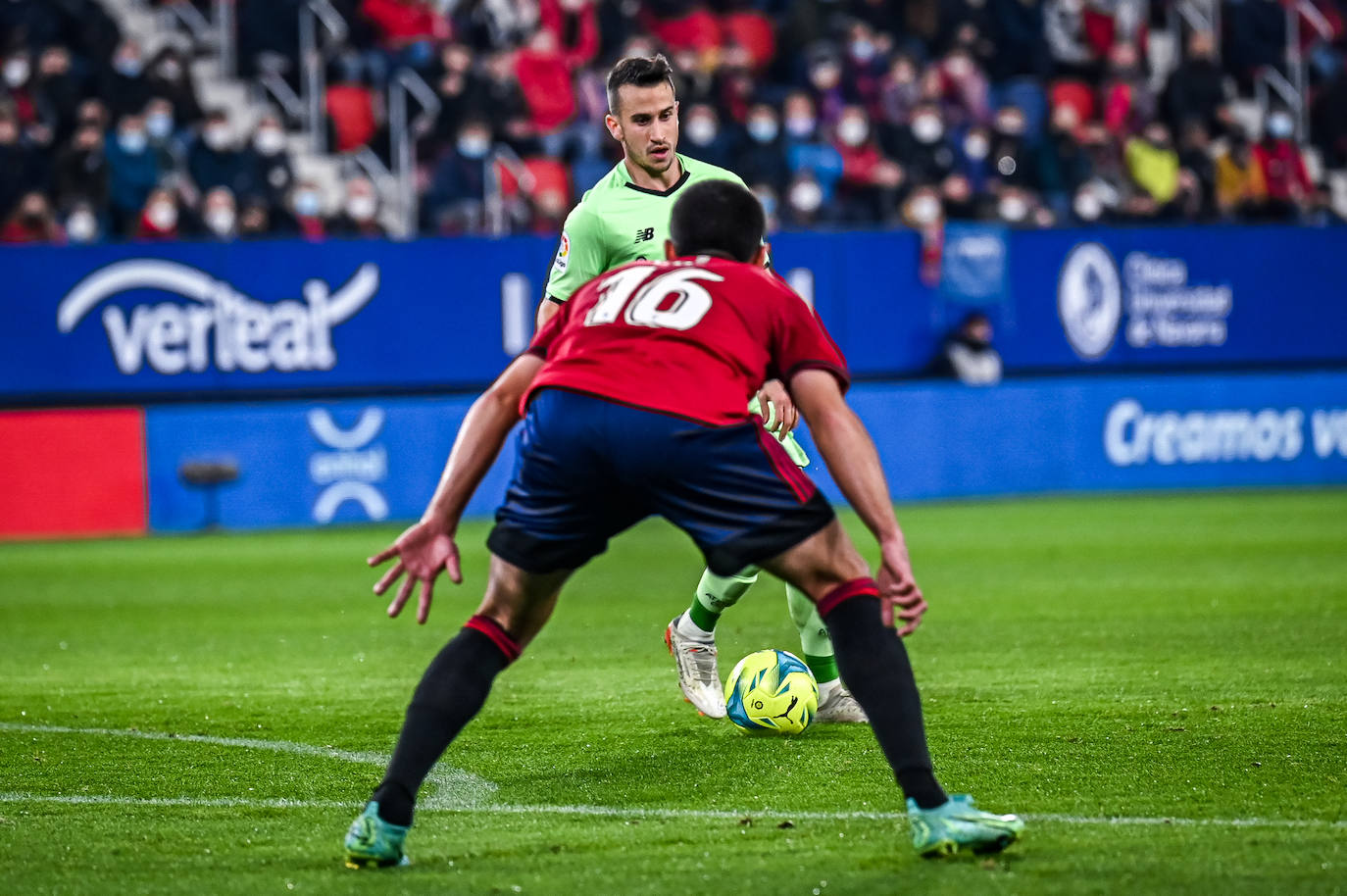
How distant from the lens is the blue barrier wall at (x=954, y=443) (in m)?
16.9

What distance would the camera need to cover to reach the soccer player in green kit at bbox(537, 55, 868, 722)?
6.79 metres

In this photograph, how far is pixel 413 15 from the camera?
20516 mm

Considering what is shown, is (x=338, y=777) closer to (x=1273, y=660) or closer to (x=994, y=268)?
(x=1273, y=660)

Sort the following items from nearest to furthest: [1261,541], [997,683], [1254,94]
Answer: [997,683] < [1261,541] < [1254,94]

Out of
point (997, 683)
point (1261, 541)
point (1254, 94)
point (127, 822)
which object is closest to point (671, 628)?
point (997, 683)

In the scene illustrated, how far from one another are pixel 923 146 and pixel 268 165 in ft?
24.4

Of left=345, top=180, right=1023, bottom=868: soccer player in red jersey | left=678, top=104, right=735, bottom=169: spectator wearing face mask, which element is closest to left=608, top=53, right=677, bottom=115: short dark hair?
left=345, top=180, right=1023, bottom=868: soccer player in red jersey

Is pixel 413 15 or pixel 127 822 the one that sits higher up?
pixel 413 15

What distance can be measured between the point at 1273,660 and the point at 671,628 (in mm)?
2998

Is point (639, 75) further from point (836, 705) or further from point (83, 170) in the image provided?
point (83, 170)

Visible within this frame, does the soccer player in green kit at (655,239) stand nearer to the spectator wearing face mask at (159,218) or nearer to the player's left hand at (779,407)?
the player's left hand at (779,407)

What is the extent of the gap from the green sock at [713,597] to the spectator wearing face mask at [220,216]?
11837mm

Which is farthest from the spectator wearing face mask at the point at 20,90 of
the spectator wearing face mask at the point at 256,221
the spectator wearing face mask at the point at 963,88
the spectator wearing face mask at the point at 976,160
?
the spectator wearing face mask at the point at 963,88

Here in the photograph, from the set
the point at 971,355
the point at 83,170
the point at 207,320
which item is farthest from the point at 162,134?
the point at 971,355
